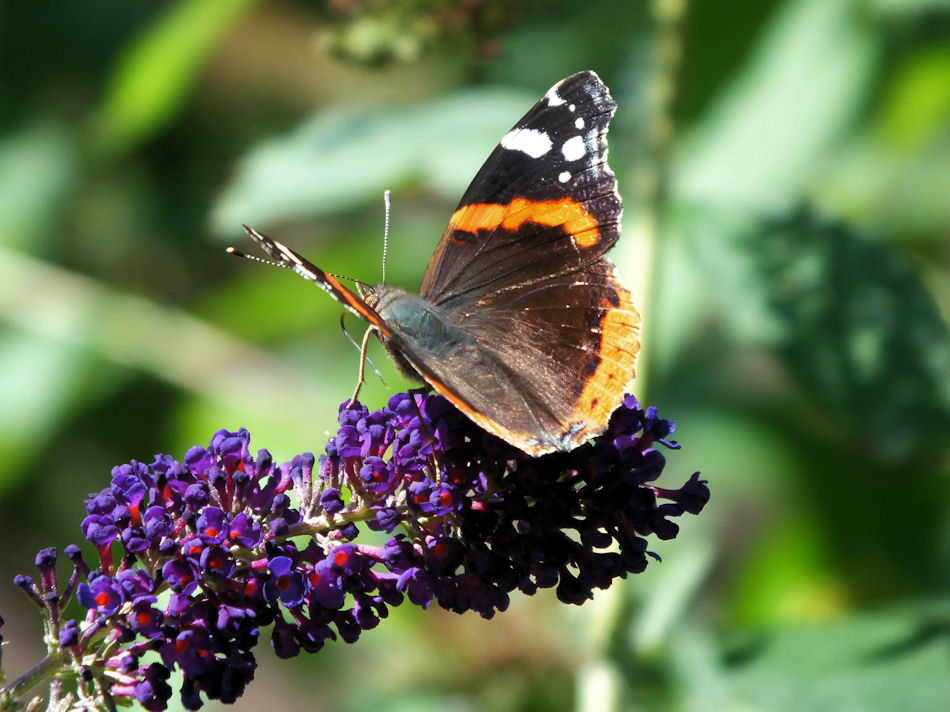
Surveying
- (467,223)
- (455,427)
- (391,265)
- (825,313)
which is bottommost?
(455,427)

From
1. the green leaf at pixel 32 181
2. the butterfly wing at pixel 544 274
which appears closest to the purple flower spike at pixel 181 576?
the butterfly wing at pixel 544 274

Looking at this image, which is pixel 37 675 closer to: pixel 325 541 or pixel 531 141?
pixel 325 541

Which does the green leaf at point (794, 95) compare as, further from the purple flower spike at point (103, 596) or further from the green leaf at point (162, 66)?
the purple flower spike at point (103, 596)

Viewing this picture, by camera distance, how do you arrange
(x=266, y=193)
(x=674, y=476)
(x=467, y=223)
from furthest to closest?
(x=674, y=476) → (x=266, y=193) → (x=467, y=223)

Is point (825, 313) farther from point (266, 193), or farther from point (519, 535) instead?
point (266, 193)

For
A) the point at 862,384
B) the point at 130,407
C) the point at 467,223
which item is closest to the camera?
the point at 467,223

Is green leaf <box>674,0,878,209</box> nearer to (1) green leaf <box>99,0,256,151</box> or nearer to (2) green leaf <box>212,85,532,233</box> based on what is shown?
(2) green leaf <box>212,85,532,233</box>

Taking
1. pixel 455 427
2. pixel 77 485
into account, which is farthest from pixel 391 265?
pixel 455 427

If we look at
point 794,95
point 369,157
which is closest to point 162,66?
point 369,157
